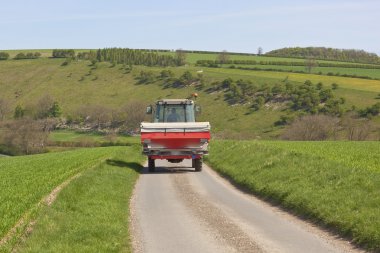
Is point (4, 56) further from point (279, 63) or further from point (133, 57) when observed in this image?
point (279, 63)

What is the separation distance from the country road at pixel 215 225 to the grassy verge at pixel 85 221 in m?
0.41

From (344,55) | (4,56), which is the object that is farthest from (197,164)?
(4,56)

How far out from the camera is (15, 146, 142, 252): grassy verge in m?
9.97

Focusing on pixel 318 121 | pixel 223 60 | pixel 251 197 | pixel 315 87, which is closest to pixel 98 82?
pixel 223 60

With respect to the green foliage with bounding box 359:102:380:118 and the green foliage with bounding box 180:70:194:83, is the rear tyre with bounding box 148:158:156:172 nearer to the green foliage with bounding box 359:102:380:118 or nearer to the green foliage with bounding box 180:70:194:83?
the green foliage with bounding box 359:102:380:118

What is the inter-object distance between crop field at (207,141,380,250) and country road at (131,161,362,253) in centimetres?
43

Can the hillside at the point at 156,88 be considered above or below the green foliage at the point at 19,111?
above

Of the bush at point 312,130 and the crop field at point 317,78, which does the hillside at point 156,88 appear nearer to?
the crop field at point 317,78

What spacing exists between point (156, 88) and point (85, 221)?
128615mm

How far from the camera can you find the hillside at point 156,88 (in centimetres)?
10938

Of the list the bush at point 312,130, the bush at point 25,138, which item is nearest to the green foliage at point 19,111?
the bush at point 25,138

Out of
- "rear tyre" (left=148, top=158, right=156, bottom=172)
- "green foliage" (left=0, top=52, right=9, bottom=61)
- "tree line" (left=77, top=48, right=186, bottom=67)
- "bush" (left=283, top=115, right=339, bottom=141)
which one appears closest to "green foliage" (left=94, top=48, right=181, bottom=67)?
"tree line" (left=77, top=48, right=186, bottom=67)

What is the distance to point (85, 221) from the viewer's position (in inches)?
478

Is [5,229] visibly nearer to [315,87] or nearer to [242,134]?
[242,134]
